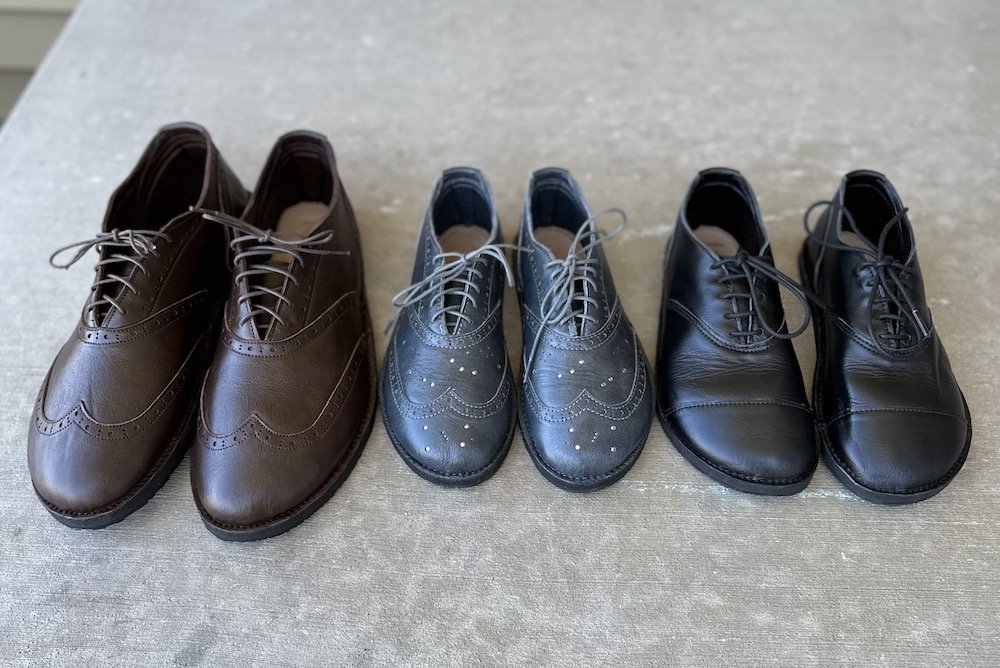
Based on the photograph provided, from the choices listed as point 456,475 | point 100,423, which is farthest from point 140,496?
Answer: point 456,475

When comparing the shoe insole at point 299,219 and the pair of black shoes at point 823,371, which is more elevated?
the shoe insole at point 299,219

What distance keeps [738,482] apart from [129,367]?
101 centimetres

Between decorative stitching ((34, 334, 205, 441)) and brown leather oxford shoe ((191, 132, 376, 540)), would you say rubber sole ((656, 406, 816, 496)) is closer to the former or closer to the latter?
brown leather oxford shoe ((191, 132, 376, 540))

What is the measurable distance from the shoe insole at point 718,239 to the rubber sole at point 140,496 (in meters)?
1.06

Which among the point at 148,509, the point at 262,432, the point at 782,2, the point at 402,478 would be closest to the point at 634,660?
the point at 402,478

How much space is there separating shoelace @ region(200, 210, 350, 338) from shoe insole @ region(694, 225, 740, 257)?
776 mm

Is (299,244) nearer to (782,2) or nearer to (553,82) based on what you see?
(553,82)

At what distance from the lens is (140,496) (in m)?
1.08

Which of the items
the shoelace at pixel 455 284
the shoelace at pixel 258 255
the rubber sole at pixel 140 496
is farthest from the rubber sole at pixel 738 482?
the rubber sole at pixel 140 496

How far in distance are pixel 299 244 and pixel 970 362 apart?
4.18 feet

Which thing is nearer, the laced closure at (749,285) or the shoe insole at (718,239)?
the laced closure at (749,285)

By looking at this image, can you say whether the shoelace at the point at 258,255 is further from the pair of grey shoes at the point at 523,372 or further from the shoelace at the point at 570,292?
the shoelace at the point at 570,292

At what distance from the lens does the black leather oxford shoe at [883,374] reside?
1.06 meters

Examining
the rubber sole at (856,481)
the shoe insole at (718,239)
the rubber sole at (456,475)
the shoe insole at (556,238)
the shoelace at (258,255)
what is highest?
the shoelace at (258,255)
